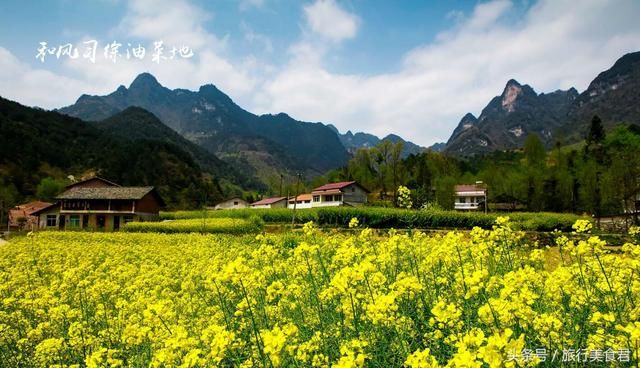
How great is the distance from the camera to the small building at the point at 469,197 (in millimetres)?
68688

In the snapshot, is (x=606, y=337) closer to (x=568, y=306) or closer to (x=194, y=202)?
(x=568, y=306)

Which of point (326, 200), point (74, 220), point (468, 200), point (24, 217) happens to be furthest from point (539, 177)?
point (24, 217)

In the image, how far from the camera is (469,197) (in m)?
70.6

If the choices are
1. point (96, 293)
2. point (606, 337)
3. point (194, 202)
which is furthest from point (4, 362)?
point (194, 202)

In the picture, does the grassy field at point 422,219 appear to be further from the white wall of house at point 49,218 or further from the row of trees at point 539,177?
the white wall of house at point 49,218

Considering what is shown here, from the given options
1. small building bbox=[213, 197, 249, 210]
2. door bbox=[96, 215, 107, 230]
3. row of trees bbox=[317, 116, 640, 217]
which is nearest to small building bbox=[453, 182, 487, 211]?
row of trees bbox=[317, 116, 640, 217]

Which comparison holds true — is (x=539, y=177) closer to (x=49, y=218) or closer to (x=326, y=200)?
(x=326, y=200)

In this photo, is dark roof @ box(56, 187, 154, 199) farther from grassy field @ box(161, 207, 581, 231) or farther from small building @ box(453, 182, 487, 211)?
small building @ box(453, 182, 487, 211)

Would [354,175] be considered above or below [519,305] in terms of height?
above

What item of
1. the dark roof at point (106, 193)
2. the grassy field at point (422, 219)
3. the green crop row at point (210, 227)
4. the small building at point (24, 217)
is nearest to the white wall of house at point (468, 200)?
the grassy field at point (422, 219)

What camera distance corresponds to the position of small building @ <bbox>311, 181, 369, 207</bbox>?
6225 cm

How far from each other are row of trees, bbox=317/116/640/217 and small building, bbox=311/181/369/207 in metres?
5.63

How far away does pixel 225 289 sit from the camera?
5.62m

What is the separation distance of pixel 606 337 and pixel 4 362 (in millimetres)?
6381
